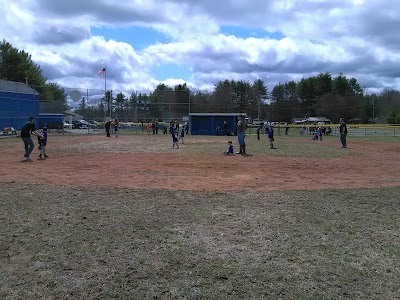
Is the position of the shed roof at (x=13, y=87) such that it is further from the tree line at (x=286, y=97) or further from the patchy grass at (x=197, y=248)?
the patchy grass at (x=197, y=248)

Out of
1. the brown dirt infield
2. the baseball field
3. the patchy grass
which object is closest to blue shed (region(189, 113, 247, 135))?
the brown dirt infield

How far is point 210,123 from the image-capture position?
45938 millimetres

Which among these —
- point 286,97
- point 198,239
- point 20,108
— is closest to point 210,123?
point 20,108

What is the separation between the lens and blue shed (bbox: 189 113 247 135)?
147ft

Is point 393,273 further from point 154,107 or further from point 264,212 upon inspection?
point 154,107

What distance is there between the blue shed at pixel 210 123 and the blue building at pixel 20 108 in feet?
47.1

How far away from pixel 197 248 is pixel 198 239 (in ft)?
1.25

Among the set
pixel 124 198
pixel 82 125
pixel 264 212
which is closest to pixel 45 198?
pixel 124 198

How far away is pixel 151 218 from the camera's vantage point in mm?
7262

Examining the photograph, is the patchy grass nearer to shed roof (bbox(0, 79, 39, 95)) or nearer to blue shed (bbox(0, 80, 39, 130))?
blue shed (bbox(0, 80, 39, 130))

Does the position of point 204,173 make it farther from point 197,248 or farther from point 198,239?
point 197,248

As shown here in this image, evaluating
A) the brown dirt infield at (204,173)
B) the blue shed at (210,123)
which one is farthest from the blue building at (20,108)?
the brown dirt infield at (204,173)

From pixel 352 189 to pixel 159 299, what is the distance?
727cm

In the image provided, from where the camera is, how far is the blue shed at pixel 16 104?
42000mm
